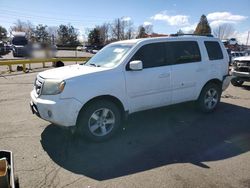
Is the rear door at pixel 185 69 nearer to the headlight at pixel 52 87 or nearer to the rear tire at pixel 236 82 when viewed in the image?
the headlight at pixel 52 87

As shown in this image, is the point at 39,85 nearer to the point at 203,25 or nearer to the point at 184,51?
the point at 184,51

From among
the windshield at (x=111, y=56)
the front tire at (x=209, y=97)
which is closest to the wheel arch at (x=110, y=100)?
the windshield at (x=111, y=56)

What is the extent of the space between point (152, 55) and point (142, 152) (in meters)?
2.11

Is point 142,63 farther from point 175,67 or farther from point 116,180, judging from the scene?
point 116,180

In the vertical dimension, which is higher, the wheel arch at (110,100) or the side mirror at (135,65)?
the side mirror at (135,65)

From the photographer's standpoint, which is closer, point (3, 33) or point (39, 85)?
point (39, 85)

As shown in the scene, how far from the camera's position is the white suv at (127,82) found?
4359 millimetres

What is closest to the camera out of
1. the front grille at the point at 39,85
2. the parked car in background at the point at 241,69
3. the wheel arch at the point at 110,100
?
the wheel arch at the point at 110,100

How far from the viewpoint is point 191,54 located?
6004 millimetres

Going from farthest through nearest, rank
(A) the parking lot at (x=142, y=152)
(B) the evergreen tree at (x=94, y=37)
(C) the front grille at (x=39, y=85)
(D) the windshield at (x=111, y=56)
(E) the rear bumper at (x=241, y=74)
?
(B) the evergreen tree at (x=94, y=37)
(E) the rear bumper at (x=241, y=74)
(D) the windshield at (x=111, y=56)
(C) the front grille at (x=39, y=85)
(A) the parking lot at (x=142, y=152)

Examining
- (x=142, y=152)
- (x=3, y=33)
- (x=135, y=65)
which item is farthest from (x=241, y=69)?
(x=3, y=33)

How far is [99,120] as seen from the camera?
4742 millimetres

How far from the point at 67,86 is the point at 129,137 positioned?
5.34 feet

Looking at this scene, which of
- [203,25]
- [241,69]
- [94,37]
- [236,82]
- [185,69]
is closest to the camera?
[185,69]
